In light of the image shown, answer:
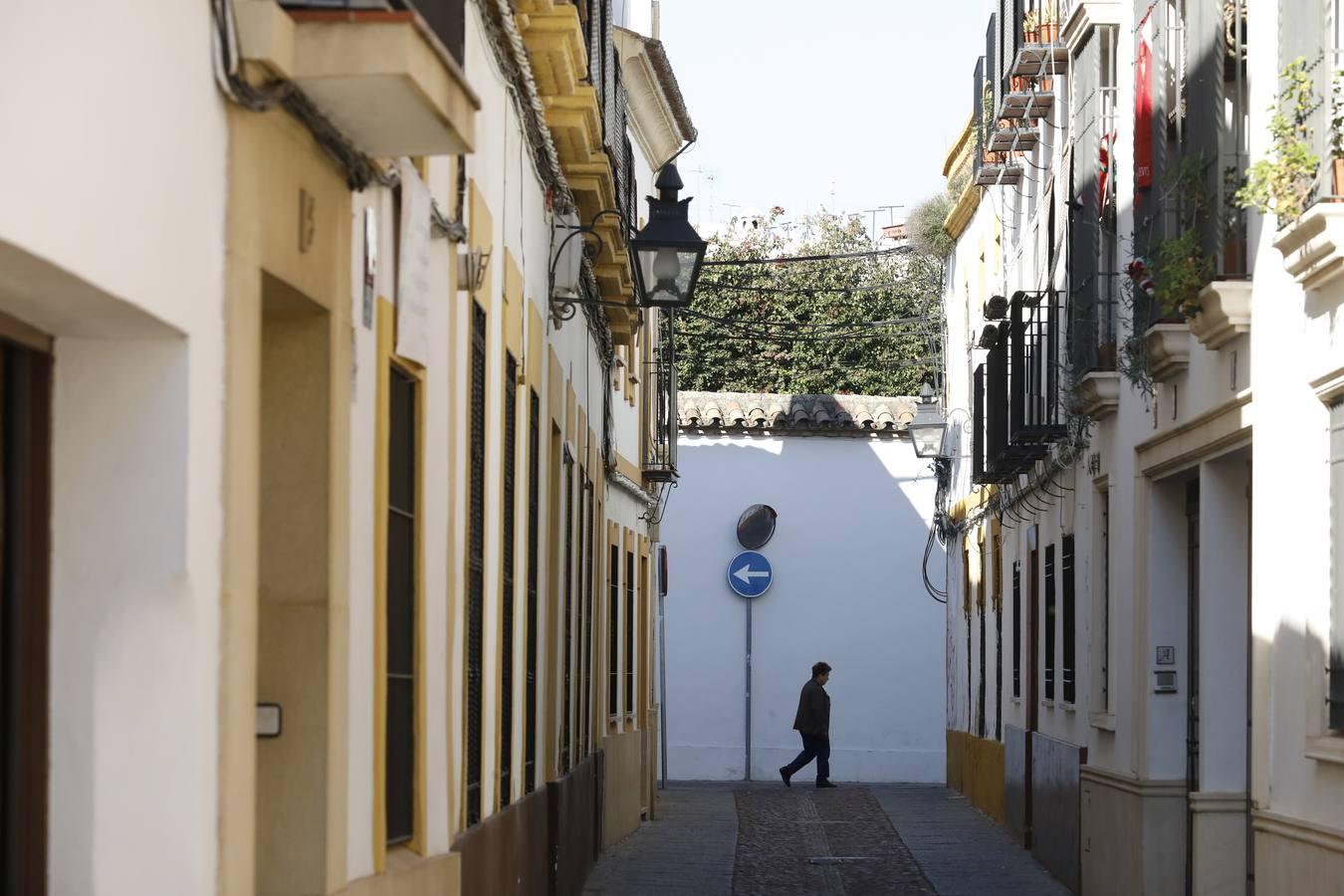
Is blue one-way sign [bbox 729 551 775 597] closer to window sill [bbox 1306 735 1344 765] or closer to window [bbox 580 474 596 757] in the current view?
window [bbox 580 474 596 757]

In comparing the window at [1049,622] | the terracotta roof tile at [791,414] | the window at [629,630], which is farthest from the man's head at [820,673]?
the window at [1049,622]

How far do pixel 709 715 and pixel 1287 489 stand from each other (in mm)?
20011

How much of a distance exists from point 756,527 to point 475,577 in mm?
20728

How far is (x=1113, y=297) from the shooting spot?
13.6 meters

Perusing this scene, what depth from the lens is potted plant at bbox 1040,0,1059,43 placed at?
54.5 ft

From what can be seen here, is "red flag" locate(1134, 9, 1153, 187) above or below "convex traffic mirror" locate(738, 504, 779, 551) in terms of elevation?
above

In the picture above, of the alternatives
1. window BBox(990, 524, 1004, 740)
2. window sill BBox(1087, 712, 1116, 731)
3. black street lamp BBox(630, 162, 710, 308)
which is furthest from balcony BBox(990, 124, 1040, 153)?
Answer: black street lamp BBox(630, 162, 710, 308)

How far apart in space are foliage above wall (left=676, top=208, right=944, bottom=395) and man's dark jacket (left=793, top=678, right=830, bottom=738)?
14102 millimetres

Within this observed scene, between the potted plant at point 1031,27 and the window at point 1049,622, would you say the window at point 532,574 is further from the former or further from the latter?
the potted plant at point 1031,27

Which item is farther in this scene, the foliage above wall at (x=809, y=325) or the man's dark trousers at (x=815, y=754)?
the foliage above wall at (x=809, y=325)

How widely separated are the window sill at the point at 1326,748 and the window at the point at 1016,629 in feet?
35.0

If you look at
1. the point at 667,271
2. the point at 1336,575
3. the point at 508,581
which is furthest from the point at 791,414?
the point at 1336,575

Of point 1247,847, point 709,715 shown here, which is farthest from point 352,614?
point 709,715

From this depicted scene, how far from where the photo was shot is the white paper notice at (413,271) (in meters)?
7.04
